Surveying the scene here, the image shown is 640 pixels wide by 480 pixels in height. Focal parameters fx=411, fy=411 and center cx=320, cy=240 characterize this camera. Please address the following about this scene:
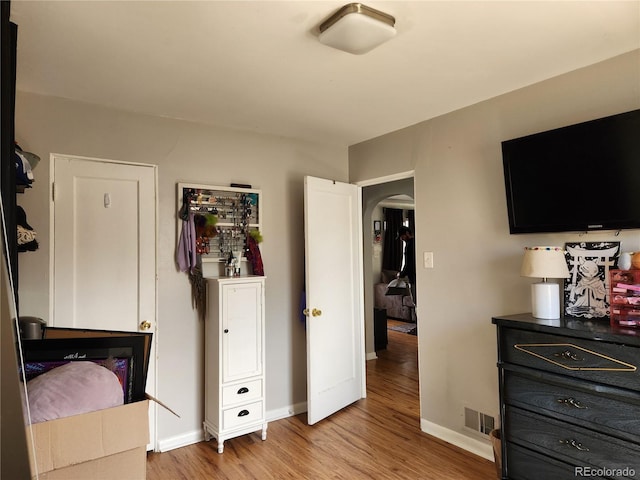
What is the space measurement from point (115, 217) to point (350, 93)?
1786mm

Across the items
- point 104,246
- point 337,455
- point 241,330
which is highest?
point 104,246

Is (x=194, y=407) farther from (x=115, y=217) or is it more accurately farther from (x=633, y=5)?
(x=633, y=5)

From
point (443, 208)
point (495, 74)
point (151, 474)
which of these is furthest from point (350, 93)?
point (151, 474)

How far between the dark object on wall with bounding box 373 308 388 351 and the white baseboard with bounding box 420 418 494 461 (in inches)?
95.1

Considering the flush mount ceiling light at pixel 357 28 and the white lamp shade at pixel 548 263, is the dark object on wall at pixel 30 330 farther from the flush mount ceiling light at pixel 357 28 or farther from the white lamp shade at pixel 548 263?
the white lamp shade at pixel 548 263

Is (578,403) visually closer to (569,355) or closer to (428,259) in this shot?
(569,355)

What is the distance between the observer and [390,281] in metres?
8.27

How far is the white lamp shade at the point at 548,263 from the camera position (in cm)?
223

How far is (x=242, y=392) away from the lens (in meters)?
3.05

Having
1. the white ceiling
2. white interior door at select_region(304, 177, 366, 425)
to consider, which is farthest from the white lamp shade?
white interior door at select_region(304, 177, 366, 425)

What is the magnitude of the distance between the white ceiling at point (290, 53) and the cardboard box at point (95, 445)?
153 centimetres

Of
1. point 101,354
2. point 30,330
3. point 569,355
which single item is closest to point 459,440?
point 569,355

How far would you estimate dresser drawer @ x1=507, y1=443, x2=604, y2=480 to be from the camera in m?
1.98

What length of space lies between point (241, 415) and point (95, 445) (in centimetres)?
220
